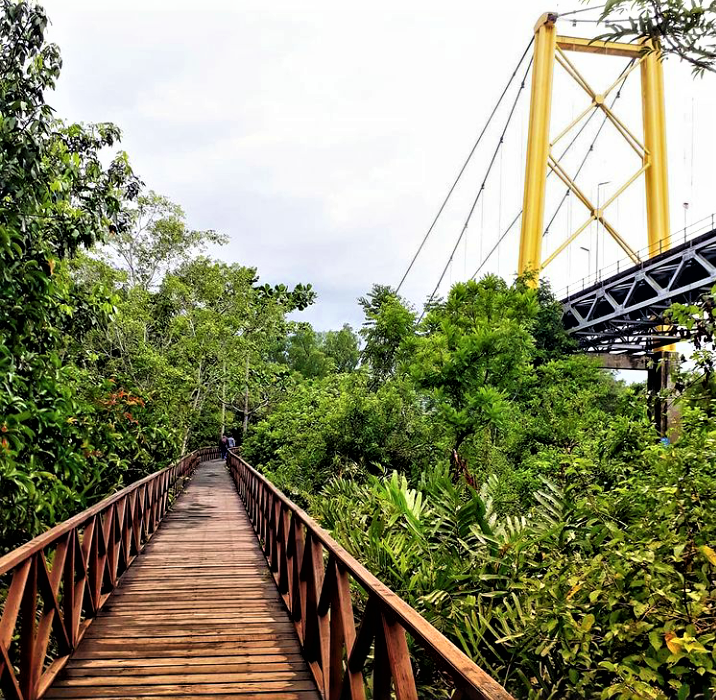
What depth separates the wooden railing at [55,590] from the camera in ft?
9.61

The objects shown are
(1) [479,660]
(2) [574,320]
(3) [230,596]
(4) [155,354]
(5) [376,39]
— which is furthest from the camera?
(2) [574,320]

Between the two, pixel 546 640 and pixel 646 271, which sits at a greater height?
pixel 646 271

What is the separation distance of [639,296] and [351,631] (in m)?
24.3

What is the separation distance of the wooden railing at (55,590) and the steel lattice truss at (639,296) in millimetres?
13639

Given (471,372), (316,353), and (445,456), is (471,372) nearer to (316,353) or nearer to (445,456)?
(445,456)

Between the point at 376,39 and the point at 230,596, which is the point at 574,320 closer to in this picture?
the point at 376,39

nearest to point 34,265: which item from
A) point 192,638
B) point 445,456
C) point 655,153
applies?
point 192,638

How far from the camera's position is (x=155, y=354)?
1672 cm

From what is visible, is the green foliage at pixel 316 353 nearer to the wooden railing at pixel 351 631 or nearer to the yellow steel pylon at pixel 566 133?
the yellow steel pylon at pixel 566 133

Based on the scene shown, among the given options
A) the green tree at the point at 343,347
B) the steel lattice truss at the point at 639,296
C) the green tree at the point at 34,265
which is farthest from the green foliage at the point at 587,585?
the green tree at the point at 343,347

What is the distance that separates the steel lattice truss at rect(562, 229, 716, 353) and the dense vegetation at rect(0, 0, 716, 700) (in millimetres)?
7001

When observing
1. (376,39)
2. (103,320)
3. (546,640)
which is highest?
(376,39)

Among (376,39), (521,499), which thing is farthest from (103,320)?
(521,499)

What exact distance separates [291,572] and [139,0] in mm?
5103
